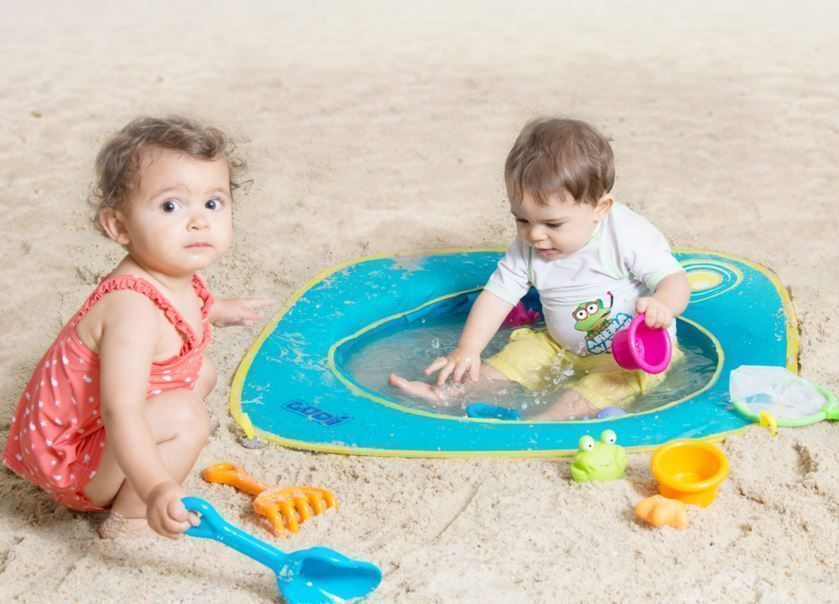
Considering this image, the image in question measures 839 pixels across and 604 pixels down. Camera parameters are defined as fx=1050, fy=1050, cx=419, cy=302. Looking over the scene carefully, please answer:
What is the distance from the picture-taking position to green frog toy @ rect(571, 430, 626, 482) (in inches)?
74.0

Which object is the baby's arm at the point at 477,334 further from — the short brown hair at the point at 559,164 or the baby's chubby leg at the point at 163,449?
the baby's chubby leg at the point at 163,449

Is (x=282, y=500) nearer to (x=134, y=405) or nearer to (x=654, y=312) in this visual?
(x=134, y=405)

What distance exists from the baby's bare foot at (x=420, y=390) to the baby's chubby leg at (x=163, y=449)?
25.3 inches

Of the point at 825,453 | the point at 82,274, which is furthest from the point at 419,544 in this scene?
the point at 82,274

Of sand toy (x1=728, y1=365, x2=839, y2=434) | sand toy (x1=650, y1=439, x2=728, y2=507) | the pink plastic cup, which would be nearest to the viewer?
sand toy (x1=650, y1=439, x2=728, y2=507)

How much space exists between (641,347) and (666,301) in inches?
4.9

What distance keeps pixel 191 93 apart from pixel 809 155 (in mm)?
2661

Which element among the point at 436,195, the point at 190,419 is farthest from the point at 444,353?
the point at 436,195

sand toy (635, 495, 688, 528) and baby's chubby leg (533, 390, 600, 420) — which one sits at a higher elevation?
sand toy (635, 495, 688, 528)

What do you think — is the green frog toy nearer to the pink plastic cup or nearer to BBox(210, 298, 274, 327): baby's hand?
the pink plastic cup

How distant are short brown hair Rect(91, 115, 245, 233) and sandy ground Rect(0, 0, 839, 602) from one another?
61cm

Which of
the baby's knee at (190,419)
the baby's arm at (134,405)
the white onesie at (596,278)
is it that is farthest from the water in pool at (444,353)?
the baby's arm at (134,405)

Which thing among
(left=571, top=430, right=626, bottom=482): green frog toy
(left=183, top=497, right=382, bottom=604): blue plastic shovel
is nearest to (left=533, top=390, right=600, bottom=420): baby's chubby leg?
(left=571, top=430, right=626, bottom=482): green frog toy

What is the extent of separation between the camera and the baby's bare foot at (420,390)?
2.36m
